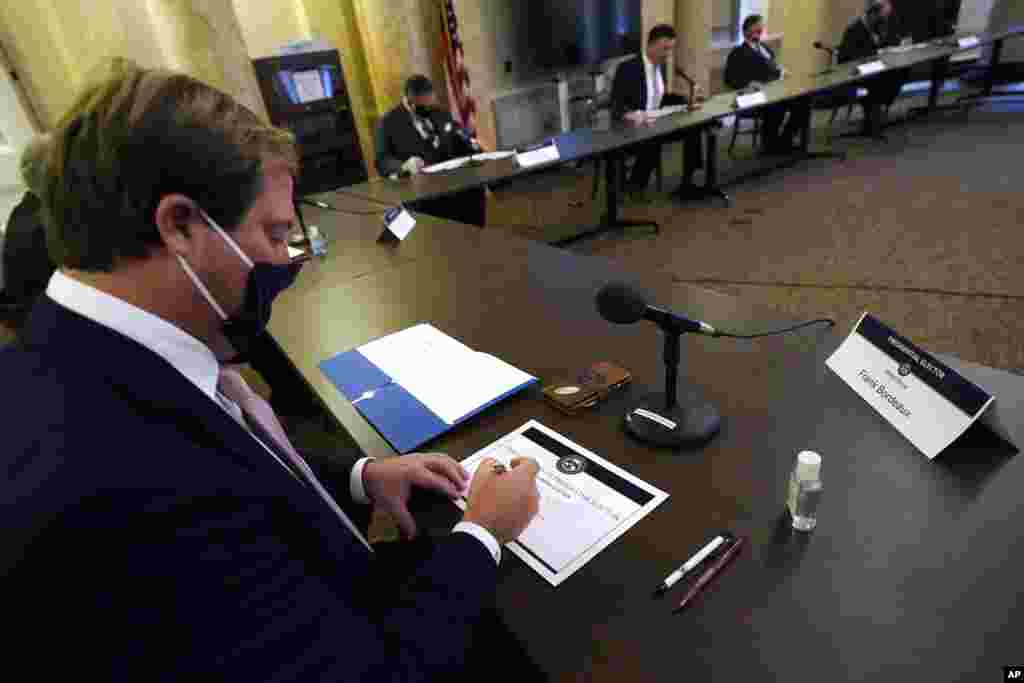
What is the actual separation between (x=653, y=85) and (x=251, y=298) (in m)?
4.87

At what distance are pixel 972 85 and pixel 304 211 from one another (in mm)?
8235

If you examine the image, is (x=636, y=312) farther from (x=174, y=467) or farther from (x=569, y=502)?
(x=174, y=467)

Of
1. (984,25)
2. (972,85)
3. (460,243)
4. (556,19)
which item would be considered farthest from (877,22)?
(460,243)

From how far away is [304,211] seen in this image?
2.79 meters

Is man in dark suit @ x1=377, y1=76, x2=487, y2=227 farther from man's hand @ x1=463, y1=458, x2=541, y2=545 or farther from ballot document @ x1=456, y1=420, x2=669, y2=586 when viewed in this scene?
man's hand @ x1=463, y1=458, x2=541, y2=545

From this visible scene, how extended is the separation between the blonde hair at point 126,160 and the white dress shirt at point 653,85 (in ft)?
15.5

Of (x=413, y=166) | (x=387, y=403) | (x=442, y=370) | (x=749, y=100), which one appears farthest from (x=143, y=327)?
(x=749, y=100)

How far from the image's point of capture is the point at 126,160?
1.81 feet

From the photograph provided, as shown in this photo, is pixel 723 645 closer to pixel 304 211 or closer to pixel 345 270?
pixel 345 270

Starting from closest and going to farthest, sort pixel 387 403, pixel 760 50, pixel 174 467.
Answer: pixel 174 467 → pixel 387 403 → pixel 760 50

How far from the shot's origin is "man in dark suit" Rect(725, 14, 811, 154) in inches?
205

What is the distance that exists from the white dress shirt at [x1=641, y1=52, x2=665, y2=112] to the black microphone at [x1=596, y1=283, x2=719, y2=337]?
443cm

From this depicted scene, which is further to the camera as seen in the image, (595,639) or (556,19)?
(556,19)

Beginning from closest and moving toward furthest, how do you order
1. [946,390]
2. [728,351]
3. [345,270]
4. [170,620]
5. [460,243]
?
[170,620] < [946,390] < [728,351] < [345,270] < [460,243]
